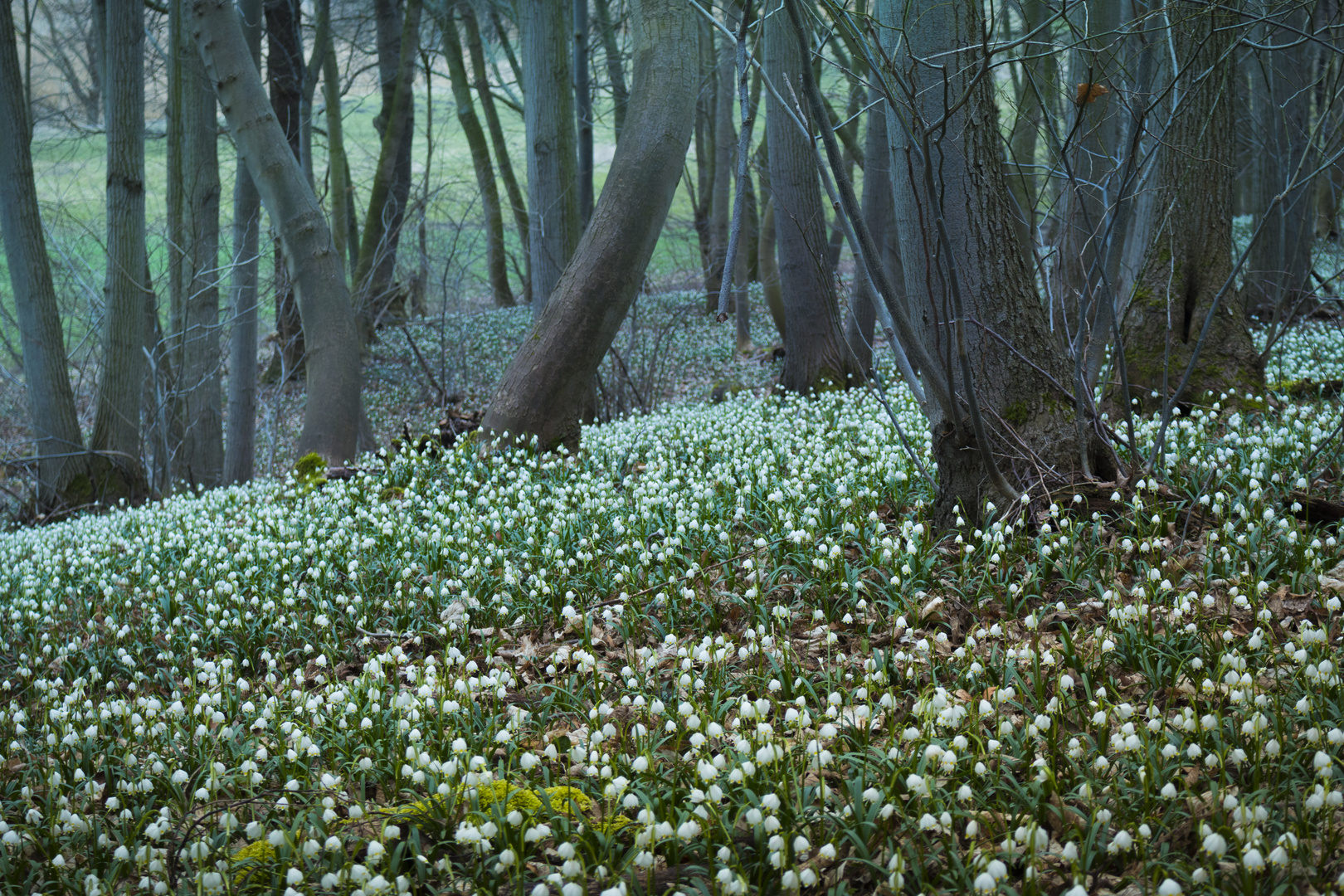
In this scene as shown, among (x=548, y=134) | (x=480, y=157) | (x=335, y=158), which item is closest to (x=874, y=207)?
(x=548, y=134)

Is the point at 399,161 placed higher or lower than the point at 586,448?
higher

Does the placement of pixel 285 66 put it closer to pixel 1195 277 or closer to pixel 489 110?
pixel 489 110

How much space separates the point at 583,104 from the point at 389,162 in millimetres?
4717

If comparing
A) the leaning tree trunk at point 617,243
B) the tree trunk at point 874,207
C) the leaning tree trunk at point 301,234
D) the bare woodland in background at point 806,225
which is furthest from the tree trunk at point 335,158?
the tree trunk at point 874,207

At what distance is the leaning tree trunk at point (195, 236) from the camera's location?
35.0ft

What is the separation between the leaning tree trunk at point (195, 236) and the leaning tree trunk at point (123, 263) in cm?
49

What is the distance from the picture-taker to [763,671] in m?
3.56

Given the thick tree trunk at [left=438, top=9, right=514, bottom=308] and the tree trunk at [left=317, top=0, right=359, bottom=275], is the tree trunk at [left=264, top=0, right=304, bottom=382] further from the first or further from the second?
the thick tree trunk at [left=438, top=9, right=514, bottom=308]

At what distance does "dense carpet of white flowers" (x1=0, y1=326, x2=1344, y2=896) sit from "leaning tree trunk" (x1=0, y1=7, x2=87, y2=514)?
514 centimetres

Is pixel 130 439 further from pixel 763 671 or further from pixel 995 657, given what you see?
pixel 995 657

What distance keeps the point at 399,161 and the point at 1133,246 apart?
15212mm

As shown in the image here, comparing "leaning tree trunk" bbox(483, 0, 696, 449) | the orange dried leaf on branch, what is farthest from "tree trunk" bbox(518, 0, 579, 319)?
the orange dried leaf on branch

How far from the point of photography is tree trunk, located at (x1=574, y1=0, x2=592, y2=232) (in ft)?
42.1

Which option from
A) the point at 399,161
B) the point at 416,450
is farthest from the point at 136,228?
the point at 399,161
